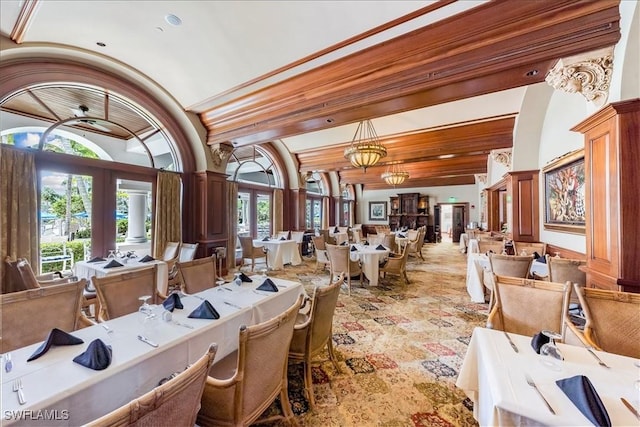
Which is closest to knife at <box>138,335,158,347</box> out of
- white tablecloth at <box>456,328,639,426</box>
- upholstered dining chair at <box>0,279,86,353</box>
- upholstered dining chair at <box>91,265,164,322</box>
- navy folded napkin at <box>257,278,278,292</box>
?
upholstered dining chair at <box>91,265,164,322</box>

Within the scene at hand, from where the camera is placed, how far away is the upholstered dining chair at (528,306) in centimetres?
194

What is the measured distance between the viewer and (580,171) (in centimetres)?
369

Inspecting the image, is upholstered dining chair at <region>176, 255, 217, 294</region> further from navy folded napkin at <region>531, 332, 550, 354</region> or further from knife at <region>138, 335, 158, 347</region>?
navy folded napkin at <region>531, 332, 550, 354</region>

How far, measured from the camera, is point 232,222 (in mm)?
7074

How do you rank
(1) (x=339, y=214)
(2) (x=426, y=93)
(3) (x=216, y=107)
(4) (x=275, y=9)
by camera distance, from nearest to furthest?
(4) (x=275, y=9)
(2) (x=426, y=93)
(3) (x=216, y=107)
(1) (x=339, y=214)

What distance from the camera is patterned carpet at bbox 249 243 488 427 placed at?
1.95m

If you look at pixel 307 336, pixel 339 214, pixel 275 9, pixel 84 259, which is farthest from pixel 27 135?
pixel 339 214

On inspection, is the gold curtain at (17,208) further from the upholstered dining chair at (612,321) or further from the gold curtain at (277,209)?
the upholstered dining chair at (612,321)

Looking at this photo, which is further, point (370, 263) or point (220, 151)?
point (220, 151)

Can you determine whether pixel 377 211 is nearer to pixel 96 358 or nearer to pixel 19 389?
pixel 96 358

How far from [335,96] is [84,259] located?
518 centimetres

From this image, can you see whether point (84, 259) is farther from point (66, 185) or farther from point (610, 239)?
point (610, 239)

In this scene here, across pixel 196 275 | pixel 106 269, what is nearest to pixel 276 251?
pixel 106 269

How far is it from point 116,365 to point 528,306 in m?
2.82
